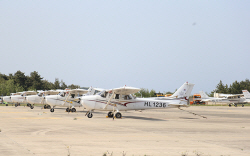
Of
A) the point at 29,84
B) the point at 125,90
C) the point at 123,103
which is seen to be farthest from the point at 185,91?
the point at 29,84

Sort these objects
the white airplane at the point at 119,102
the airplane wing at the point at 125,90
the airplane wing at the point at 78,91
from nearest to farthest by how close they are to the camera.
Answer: the airplane wing at the point at 125,90 < the white airplane at the point at 119,102 < the airplane wing at the point at 78,91

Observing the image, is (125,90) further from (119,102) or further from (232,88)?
(232,88)

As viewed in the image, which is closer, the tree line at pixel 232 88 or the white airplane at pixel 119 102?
the white airplane at pixel 119 102

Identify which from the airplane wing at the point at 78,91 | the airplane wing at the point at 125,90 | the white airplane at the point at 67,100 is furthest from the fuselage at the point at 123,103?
the white airplane at the point at 67,100

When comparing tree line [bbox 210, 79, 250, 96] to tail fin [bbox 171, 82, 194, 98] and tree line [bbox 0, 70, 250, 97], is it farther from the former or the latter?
tail fin [bbox 171, 82, 194, 98]

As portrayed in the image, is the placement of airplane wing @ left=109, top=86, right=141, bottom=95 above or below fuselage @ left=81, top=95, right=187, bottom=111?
above

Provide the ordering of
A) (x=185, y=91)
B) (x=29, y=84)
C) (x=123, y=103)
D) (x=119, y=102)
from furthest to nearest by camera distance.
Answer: (x=29, y=84)
(x=185, y=91)
(x=123, y=103)
(x=119, y=102)

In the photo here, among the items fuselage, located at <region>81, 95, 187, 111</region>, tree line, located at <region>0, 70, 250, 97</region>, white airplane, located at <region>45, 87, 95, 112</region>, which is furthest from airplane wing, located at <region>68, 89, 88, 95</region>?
tree line, located at <region>0, 70, 250, 97</region>

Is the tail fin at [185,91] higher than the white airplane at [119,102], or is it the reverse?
the tail fin at [185,91]

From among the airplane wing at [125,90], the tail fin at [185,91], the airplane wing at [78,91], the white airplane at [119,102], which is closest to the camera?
the airplane wing at [125,90]

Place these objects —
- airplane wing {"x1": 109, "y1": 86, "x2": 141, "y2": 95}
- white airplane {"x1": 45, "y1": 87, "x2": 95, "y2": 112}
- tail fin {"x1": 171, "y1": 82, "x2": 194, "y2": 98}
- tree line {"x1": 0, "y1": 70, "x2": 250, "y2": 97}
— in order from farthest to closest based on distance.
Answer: tree line {"x1": 0, "y1": 70, "x2": 250, "y2": 97} → white airplane {"x1": 45, "y1": 87, "x2": 95, "y2": 112} → tail fin {"x1": 171, "y1": 82, "x2": 194, "y2": 98} → airplane wing {"x1": 109, "y1": 86, "x2": 141, "y2": 95}

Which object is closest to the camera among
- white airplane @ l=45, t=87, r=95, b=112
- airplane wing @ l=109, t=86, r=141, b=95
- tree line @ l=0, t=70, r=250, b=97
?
airplane wing @ l=109, t=86, r=141, b=95

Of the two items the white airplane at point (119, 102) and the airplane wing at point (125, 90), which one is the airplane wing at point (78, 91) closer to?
the white airplane at point (119, 102)

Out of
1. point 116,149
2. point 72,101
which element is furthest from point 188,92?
point 116,149
